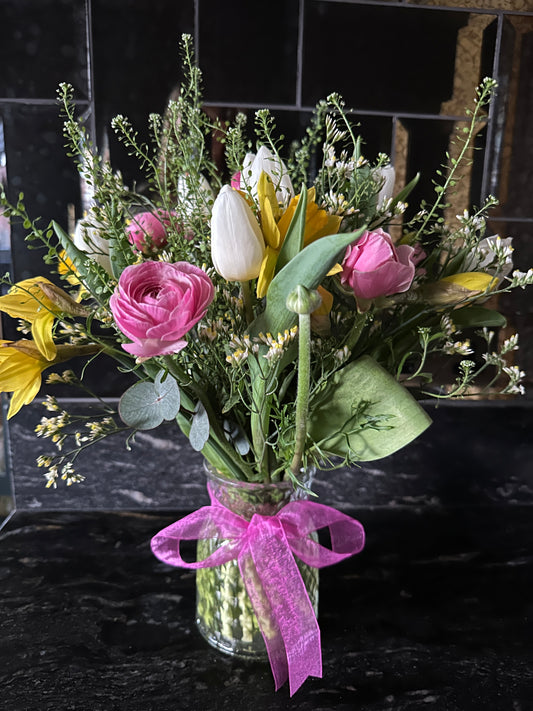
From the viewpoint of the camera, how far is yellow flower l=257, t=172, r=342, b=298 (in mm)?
463

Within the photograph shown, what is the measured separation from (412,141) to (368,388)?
0.48 metres

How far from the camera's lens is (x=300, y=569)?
0.62 m

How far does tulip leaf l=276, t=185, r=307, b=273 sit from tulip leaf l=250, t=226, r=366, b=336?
1 centimetres

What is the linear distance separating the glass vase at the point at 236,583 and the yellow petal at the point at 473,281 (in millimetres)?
225

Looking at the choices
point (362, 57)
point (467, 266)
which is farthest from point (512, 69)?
point (467, 266)

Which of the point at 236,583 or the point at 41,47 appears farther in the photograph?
the point at 41,47

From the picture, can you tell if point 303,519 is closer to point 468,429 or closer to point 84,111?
point 468,429

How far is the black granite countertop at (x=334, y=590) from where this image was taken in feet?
1.94

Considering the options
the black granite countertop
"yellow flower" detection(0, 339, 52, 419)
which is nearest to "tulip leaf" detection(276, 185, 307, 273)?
"yellow flower" detection(0, 339, 52, 419)

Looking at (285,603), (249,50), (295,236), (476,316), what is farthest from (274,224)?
(249,50)

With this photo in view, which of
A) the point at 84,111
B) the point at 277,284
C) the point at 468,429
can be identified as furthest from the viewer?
the point at 468,429

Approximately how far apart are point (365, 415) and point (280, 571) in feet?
0.58

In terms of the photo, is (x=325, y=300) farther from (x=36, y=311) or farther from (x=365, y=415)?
(x=36, y=311)

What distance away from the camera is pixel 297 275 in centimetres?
44
